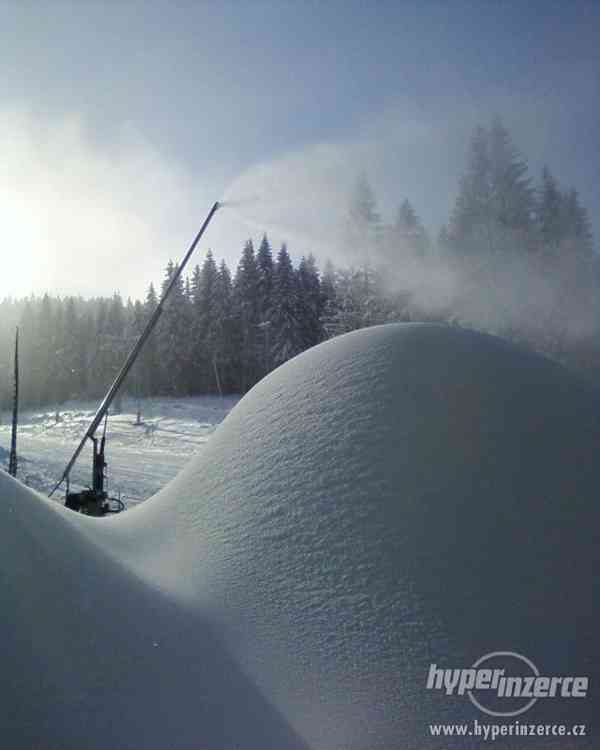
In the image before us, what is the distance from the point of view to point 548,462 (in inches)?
122

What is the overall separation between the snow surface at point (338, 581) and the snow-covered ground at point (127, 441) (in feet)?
13.9

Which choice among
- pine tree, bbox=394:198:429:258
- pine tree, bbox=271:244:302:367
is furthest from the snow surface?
pine tree, bbox=271:244:302:367

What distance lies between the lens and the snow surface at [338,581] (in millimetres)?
2295

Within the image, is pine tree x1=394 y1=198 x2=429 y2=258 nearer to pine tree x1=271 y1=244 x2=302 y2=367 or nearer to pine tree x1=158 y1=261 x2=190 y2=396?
pine tree x1=271 y1=244 x2=302 y2=367

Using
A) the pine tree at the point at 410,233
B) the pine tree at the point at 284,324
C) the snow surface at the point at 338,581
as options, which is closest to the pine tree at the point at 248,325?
the pine tree at the point at 284,324

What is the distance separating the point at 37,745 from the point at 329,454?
2.31 m

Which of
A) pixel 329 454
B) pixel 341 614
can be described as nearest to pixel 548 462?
pixel 329 454

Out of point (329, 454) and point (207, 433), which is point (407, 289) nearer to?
point (207, 433)

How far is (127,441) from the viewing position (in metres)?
24.8

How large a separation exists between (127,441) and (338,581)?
24.4m

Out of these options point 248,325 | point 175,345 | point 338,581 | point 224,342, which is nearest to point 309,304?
point 248,325

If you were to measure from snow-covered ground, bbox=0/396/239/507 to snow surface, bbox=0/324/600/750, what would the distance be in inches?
167

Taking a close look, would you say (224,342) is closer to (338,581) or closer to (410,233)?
(410,233)

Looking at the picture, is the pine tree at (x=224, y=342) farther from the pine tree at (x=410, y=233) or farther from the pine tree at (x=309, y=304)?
the pine tree at (x=410, y=233)
